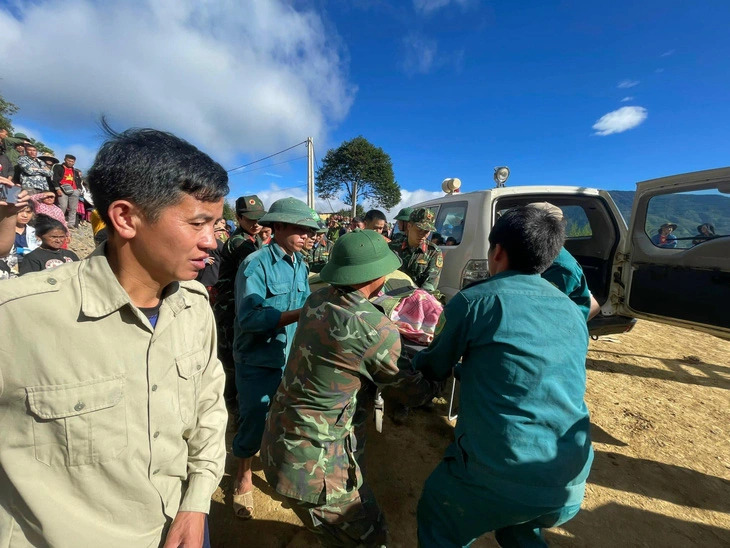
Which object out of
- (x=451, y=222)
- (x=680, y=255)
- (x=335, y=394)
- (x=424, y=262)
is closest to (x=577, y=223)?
(x=680, y=255)

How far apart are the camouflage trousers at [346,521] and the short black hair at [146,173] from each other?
4.70ft

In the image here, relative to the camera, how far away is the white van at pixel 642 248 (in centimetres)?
302

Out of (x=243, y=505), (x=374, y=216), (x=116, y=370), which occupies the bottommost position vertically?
(x=243, y=505)

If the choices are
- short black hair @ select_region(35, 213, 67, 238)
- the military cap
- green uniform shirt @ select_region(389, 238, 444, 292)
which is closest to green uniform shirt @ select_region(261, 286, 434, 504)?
the military cap

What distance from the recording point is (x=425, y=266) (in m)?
3.91

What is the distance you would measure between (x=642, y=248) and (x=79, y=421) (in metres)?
4.72

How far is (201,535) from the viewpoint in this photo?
1.08m

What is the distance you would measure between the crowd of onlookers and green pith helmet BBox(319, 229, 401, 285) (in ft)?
2.93

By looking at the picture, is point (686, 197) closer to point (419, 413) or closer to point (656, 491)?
point (656, 491)

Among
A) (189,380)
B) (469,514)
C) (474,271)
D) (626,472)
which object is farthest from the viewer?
(474,271)

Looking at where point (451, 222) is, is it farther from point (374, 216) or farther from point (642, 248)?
point (642, 248)

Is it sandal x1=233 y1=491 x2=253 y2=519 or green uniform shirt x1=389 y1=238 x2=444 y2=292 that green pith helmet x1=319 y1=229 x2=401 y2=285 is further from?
green uniform shirt x1=389 y1=238 x2=444 y2=292

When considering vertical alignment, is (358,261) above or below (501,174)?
below

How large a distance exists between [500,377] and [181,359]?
3.91 feet
